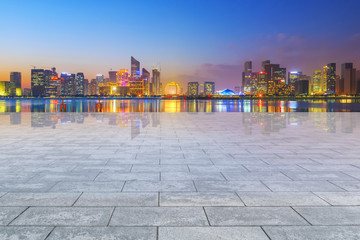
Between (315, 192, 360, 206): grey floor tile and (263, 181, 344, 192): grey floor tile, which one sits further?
(263, 181, 344, 192): grey floor tile

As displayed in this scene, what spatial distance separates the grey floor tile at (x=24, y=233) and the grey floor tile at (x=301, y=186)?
4454 mm

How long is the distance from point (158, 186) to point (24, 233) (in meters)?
2.87

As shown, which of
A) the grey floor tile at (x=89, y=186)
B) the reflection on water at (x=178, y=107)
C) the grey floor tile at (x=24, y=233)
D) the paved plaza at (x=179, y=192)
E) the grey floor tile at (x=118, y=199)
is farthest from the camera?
the reflection on water at (x=178, y=107)

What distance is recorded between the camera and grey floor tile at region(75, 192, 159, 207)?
550cm

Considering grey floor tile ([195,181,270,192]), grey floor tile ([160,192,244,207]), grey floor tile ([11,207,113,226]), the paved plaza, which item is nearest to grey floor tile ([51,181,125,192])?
the paved plaza

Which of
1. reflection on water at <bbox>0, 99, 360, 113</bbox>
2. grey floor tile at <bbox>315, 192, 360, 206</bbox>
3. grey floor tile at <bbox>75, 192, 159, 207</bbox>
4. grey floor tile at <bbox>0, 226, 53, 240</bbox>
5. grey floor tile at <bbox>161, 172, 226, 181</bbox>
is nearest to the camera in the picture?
grey floor tile at <bbox>0, 226, 53, 240</bbox>

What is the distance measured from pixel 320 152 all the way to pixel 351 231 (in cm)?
665

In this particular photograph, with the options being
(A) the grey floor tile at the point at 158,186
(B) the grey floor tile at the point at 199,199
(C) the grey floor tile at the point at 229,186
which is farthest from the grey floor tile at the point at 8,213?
(C) the grey floor tile at the point at 229,186

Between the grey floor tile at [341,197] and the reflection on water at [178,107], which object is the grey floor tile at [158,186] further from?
the reflection on water at [178,107]

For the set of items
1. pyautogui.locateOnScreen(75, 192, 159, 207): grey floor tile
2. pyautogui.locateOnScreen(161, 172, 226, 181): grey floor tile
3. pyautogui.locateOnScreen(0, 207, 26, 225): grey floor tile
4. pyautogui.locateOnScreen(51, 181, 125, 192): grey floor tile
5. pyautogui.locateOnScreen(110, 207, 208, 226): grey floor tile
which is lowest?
pyautogui.locateOnScreen(110, 207, 208, 226): grey floor tile

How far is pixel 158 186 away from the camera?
21.6 feet

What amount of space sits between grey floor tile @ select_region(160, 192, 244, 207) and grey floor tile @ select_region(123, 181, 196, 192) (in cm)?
28

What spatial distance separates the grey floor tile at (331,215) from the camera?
4.73 metres

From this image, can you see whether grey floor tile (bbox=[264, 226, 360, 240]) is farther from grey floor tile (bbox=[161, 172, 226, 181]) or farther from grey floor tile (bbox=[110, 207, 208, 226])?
grey floor tile (bbox=[161, 172, 226, 181])
